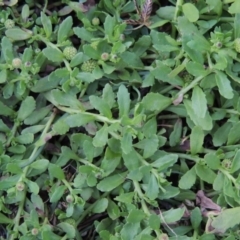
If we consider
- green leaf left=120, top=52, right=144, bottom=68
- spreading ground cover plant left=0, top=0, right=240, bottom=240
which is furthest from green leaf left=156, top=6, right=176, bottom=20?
green leaf left=120, top=52, right=144, bottom=68

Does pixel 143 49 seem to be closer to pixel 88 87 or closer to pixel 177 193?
pixel 88 87

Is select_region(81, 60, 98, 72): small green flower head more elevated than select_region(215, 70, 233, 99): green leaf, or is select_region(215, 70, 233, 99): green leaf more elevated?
select_region(215, 70, 233, 99): green leaf

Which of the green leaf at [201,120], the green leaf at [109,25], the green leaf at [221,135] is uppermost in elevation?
the green leaf at [109,25]

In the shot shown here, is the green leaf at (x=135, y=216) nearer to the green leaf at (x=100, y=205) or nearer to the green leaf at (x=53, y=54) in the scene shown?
the green leaf at (x=100, y=205)

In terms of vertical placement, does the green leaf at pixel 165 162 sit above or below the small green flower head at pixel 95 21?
below

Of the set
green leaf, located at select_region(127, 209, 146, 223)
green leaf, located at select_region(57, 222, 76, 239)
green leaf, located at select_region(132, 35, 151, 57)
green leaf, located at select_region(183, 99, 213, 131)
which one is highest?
green leaf, located at select_region(132, 35, 151, 57)

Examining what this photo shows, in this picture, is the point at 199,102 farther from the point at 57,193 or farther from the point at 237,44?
the point at 57,193

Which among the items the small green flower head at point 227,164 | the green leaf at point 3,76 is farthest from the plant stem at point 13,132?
the small green flower head at point 227,164

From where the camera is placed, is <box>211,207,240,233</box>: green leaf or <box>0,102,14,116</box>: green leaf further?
<box>0,102,14,116</box>: green leaf

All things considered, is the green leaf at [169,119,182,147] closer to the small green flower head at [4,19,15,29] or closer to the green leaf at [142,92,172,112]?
the green leaf at [142,92,172,112]
